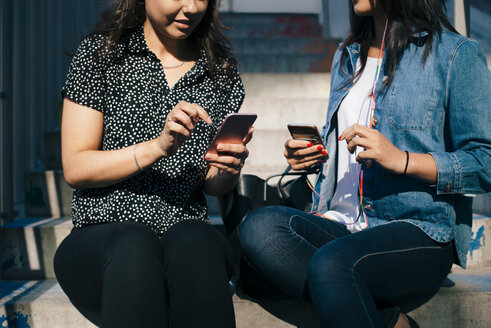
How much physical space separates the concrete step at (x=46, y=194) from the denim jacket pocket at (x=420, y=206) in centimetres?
165

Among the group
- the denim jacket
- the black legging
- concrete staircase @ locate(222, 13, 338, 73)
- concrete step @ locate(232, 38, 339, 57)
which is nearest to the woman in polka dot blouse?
the black legging

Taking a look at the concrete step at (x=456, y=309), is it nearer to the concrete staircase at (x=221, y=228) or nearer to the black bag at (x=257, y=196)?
the concrete staircase at (x=221, y=228)

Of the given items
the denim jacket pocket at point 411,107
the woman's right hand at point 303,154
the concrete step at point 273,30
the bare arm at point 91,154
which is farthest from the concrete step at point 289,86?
the concrete step at point 273,30

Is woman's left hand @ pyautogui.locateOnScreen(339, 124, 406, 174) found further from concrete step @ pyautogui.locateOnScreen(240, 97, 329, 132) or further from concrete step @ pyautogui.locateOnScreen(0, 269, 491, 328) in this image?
concrete step @ pyautogui.locateOnScreen(240, 97, 329, 132)

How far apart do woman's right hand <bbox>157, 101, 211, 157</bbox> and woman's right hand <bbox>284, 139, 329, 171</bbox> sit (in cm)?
40

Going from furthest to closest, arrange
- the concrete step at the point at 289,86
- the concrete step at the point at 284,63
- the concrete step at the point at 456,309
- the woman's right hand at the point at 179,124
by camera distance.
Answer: the concrete step at the point at 284,63 → the concrete step at the point at 289,86 → the concrete step at the point at 456,309 → the woman's right hand at the point at 179,124

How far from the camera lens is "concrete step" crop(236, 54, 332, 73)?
16.7 ft

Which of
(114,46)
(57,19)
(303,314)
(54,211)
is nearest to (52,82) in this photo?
(57,19)

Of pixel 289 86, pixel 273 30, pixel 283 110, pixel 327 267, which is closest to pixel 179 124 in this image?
pixel 327 267

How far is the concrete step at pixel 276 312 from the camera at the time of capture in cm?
172

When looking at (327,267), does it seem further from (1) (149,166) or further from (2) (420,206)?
(1) (149,166)

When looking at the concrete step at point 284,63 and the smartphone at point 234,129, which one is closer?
the smartphone at point 234,129

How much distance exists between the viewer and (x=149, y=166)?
4.79 ft

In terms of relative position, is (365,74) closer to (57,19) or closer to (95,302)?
(95,302)
